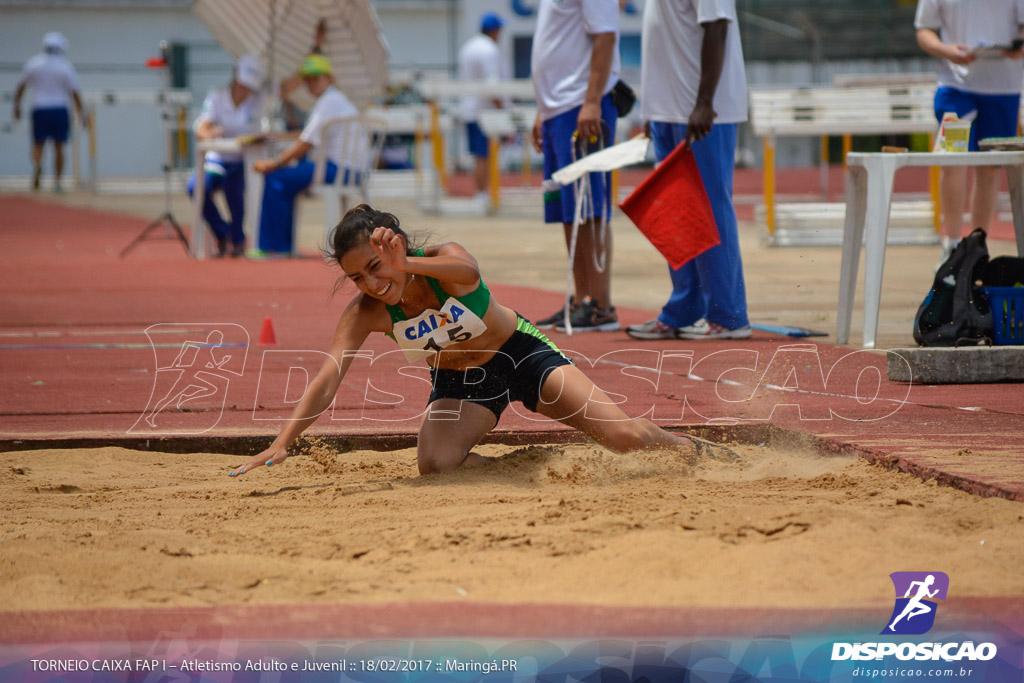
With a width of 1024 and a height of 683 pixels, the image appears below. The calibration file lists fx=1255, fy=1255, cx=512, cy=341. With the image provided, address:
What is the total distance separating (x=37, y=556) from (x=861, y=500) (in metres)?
2.11

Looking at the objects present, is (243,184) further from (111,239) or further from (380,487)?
(380,487)

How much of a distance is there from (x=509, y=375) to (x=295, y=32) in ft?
30.1

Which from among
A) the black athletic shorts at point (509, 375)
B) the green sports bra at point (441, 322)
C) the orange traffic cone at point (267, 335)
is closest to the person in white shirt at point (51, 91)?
the orange traffic cone at point (267, 335)

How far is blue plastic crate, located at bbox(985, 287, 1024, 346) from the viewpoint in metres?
5.19

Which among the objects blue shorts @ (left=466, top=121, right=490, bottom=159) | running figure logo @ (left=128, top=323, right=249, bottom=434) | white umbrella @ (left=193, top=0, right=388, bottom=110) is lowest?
running figure logo @ (left=128, top=323, right=249, bottom=434)

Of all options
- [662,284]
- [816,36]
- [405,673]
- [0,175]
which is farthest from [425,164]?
[405,673]

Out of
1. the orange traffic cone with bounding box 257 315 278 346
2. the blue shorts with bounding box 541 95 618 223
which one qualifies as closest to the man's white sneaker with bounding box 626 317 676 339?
the blue shorts with bounding box 541 95 618 223

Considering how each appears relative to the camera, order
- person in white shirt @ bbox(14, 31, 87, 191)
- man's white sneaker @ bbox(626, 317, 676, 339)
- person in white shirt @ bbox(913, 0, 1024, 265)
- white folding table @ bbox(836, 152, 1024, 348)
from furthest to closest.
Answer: person in white shirt @ bbox(14, 31, 87, 191) → person in white shirt @ bbox(913, 0, 1024, 265) → man's white sneaker @ bbox(626, 317, 676, 339) → white folding table @ bbox(836, 152, 1024, 348)

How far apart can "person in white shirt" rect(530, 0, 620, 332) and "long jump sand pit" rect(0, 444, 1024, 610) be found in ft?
8.38

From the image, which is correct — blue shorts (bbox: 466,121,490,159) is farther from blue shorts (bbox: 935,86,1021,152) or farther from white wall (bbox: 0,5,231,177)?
white wall (bbox: 0,5,231,177)

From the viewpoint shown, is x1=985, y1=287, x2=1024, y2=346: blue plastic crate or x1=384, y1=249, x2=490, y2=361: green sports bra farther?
x1=985, y1=287, x2=1024, y2=346: blue plastic crate

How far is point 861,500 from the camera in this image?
11.1 feet

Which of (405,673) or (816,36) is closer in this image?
(405,673)

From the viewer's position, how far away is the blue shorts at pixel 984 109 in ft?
24.3
